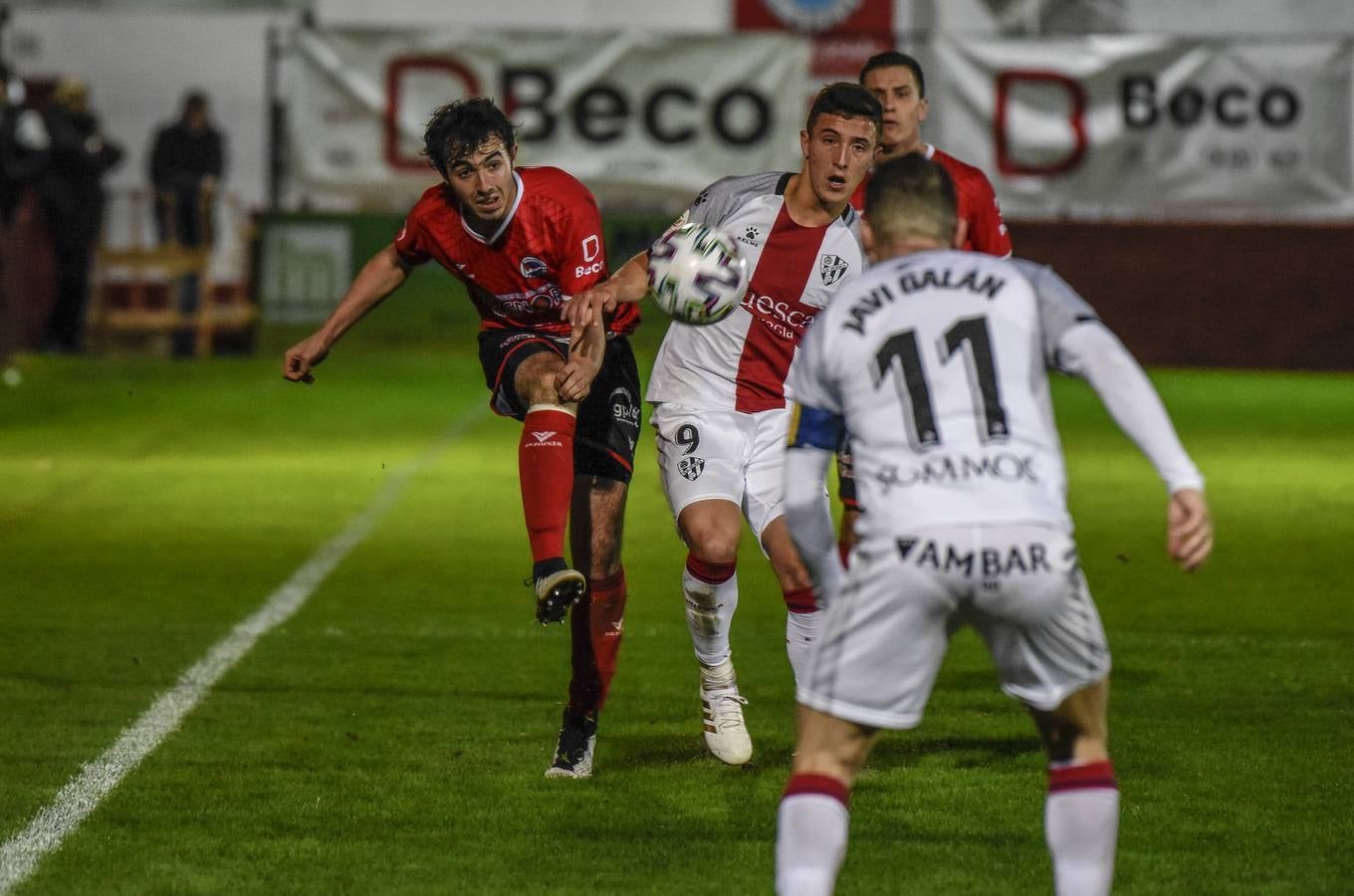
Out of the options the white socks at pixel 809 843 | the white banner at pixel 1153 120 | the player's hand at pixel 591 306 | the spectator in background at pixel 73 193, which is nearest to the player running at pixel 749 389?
the player's hand at pixel 591 306

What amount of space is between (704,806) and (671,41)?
Answer: 60.7 ft

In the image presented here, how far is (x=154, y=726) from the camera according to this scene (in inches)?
269

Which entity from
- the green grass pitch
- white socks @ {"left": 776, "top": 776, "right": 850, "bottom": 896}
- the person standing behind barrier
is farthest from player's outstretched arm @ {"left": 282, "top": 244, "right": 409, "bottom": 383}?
the person standing behind barrier

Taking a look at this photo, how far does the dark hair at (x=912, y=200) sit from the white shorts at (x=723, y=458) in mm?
2159

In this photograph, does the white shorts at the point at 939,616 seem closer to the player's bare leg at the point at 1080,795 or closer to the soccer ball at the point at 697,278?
the player's bare leg at the point at 1080,795

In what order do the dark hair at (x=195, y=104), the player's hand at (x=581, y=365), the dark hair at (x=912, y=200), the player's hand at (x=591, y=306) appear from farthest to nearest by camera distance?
1. the dark hair at (x=195, y=104)
2. the player's hand at (x=581, y=365)
3. the player's hand at (x=591, y=306)
4. the dark hair at (x=912, y=200)

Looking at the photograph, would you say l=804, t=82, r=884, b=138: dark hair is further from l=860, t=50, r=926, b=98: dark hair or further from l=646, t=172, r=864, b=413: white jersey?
l=860, t=50, r=926, b=98: dark hair

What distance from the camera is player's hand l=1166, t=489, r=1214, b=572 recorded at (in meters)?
4.14

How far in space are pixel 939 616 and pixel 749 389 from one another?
2551mm

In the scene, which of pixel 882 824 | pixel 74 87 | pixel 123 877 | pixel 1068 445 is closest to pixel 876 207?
pixel 882 824

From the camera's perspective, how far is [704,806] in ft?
19.3

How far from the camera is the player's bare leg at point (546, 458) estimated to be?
6.07 meters

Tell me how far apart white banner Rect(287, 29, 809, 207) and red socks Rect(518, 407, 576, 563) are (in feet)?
57.6

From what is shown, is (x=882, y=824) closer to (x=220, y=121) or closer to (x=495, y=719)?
(x=495, y=719)
